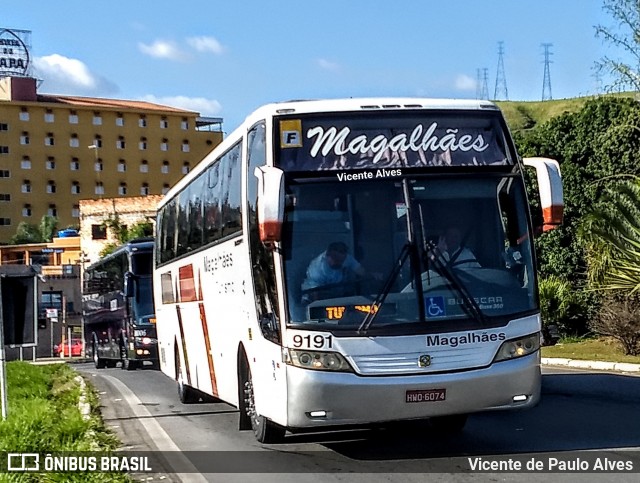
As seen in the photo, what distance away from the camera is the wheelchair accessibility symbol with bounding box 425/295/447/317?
30.8 ft

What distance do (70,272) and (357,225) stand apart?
76.9m

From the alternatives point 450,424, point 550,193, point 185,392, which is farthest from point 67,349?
point 550,193

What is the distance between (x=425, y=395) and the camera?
931 centimetres

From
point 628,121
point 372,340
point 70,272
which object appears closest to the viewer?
point 372,340

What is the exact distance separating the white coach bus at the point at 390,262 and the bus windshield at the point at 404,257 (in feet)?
0.04

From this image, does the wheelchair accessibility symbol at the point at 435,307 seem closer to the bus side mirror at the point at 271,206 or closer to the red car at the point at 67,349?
the bus side mirror at the point at 271,206

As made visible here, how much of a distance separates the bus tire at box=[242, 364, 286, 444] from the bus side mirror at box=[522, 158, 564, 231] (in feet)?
11.8

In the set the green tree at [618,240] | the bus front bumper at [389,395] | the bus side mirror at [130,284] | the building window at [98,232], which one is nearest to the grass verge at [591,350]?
the green tree at [618,240]

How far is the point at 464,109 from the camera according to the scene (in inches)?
402

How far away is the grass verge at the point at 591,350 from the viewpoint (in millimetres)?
19422

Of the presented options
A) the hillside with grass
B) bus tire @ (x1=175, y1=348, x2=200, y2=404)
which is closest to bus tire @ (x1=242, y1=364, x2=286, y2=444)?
bus tire @ (x1=175, y1=348, x2=200, y2=404)

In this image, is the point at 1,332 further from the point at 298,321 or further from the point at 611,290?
the point at 611,290

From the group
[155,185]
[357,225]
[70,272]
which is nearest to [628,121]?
[357,225]

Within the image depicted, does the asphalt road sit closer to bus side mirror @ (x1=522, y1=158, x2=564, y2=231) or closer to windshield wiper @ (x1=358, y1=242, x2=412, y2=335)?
windshield wiper @ (x1=358, y1=242, x2=412, y2=335)
